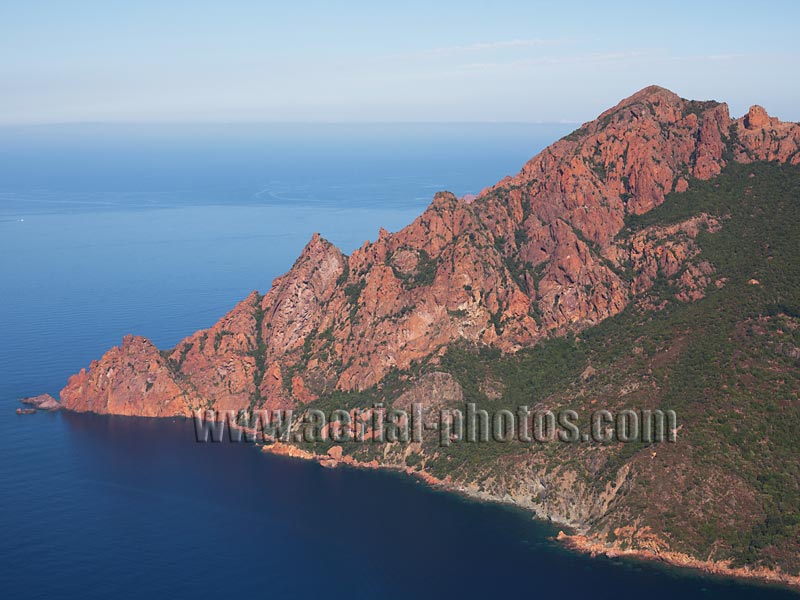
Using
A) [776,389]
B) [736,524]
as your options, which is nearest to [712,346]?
[776,389]

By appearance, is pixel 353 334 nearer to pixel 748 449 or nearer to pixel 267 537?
pixel 267 537

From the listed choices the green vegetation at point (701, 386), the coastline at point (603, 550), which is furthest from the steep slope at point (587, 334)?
the coastline at point (603, 550)

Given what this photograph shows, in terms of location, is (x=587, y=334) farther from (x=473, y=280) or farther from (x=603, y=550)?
(x=603, y=550)

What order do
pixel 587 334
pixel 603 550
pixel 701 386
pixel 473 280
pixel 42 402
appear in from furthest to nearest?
1. pixel 42 402
2. pixel 473 280
3. pixel 587 334
4. pixel 701 386
5. pixel 603 550

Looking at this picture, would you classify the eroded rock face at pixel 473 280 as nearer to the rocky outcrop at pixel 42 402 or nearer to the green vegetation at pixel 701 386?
the rocky outcrop at pixel 42 402

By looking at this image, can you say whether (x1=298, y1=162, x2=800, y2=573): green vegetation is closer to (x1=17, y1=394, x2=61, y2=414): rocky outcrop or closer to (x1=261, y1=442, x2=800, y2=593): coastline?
(x1=261, y1=442, x2=800, y2=593): coastline

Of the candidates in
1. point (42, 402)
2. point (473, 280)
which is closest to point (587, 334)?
point (473, 280)
